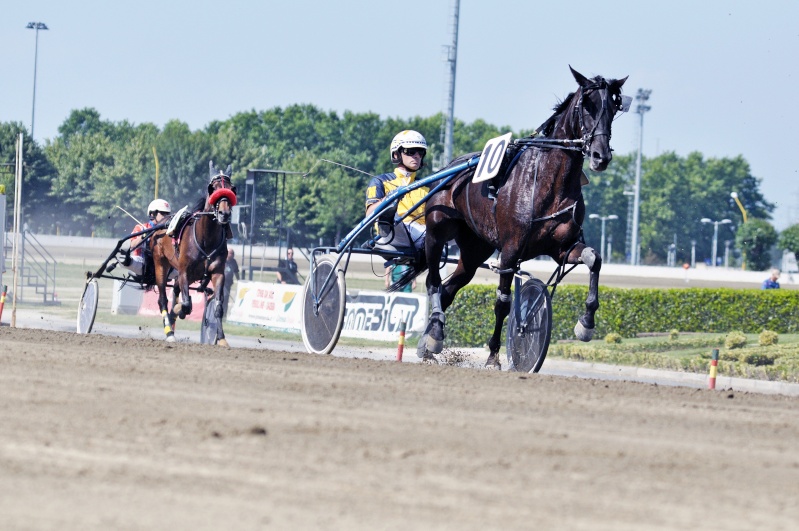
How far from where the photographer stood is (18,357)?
336 inches

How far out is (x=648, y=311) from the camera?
23594 millimetres

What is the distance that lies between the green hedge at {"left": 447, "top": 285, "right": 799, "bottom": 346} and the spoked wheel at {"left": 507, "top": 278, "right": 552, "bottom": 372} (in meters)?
11.3

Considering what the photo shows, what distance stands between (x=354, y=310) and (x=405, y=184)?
10201 millimetres

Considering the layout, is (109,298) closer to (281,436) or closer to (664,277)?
(281,436)

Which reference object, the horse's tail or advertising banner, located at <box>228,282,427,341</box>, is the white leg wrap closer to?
the horse's tail

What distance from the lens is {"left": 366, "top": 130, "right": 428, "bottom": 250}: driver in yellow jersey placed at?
11258mm

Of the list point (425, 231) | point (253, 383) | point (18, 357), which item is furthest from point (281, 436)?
point (425, 231)

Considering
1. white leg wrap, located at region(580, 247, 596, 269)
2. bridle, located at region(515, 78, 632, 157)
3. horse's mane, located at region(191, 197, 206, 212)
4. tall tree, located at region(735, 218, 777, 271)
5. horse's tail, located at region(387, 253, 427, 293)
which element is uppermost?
tall tree, located at region(735, 218, 777, 271)

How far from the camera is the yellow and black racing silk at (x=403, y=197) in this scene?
37.0 feet

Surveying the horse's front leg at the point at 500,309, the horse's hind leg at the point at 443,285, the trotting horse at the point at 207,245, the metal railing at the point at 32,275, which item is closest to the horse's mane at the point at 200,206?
the trotting horse at the point at 207,245

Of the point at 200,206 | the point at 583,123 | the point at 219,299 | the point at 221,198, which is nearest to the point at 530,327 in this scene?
the point at 583,123

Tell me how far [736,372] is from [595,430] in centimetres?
1164

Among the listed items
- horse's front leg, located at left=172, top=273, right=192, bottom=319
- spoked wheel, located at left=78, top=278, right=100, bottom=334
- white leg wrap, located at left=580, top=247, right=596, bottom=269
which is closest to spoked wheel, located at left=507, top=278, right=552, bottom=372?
white leg wrap, located at left=580, top=247, right=596, bottom=269

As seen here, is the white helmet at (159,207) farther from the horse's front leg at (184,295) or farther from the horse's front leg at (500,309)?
the horse's front leg at (500,309)
